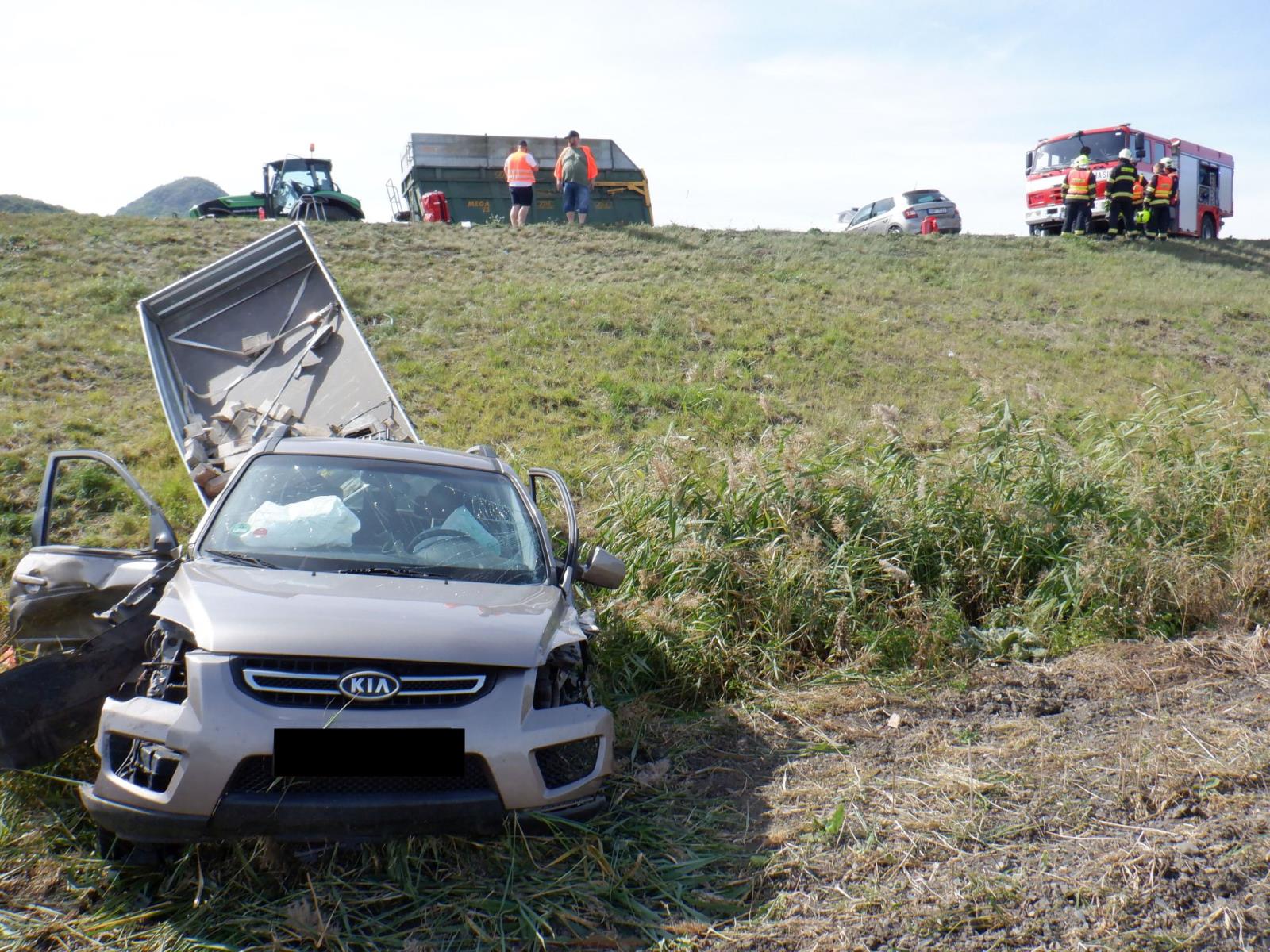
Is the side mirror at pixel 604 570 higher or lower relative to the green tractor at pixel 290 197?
lower

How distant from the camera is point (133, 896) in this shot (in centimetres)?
325

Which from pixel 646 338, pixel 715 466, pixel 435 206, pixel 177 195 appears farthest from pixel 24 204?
pixel 715 466

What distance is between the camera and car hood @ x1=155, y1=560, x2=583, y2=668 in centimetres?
324

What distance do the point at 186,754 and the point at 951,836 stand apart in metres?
2.69

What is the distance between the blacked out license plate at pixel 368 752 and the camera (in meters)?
3.07

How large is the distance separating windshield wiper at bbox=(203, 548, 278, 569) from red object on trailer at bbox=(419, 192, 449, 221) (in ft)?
54.8

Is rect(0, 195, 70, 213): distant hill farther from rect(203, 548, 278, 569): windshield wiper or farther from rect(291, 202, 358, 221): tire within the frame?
rect(203, 548, 278, 569): windshield wiper

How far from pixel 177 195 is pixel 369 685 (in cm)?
10008

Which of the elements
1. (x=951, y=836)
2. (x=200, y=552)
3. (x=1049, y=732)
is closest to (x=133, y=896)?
(x=200, y=552)

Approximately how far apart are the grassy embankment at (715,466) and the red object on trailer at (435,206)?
3.09 metres

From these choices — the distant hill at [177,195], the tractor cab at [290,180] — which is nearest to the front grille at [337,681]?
the tractor cab at [290,180]

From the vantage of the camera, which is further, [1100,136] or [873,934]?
[1100,136]

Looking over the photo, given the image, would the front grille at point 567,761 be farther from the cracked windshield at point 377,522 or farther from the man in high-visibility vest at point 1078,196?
the man in high-visibility vest at point 1078,196

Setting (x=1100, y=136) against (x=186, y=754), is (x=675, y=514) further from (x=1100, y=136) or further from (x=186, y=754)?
(x=1100, y=136)
